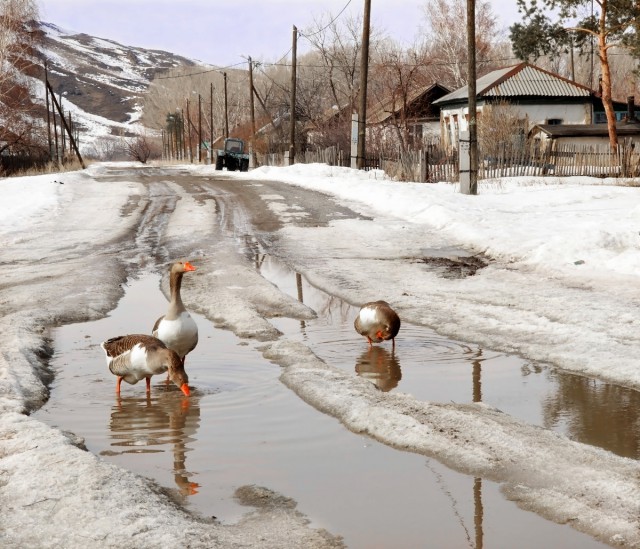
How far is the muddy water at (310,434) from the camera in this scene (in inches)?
173

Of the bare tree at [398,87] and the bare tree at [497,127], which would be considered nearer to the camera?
the bare tree at [497,127]

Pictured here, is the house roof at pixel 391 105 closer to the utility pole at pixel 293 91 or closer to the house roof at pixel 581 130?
the utility pole at pixel 293 91

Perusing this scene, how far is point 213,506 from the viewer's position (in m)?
4.64

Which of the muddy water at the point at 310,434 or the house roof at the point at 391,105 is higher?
the house roof at the point at 391,105

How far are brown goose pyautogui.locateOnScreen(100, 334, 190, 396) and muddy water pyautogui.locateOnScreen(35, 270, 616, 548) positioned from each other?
226 millimetres

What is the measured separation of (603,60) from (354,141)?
1326cm

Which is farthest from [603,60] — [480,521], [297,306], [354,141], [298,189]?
[480,521]

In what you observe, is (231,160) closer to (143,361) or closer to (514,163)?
(514,163)

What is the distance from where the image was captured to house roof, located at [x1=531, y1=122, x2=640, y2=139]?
45.1 meters

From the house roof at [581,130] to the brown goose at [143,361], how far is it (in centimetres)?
4101

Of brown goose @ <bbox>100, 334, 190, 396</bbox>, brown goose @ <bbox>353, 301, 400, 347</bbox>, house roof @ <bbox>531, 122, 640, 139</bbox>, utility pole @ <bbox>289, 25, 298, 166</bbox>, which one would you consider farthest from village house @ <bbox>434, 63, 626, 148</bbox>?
brown goose @ <bbox>100, 334, 190, 396</bbox>

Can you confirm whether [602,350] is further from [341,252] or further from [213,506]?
[341,252]

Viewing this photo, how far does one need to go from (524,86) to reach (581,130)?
22.3 feet

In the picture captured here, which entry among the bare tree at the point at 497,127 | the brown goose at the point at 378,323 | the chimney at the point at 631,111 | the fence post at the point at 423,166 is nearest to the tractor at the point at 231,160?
the bare tree at the point at 497,127
